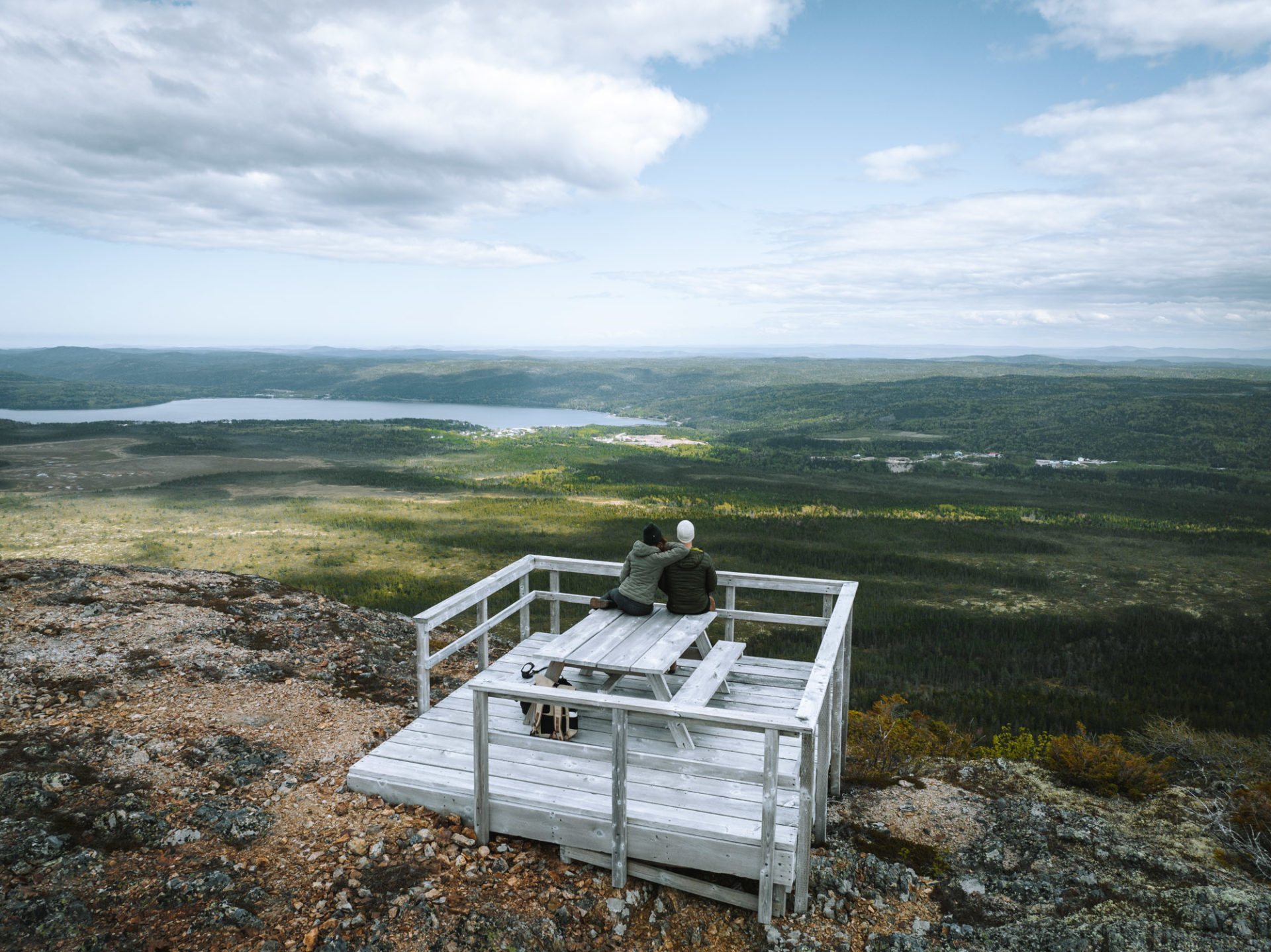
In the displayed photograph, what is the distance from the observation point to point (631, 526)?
54.3 metres

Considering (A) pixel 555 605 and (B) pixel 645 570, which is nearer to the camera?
(B) pixel 645 570

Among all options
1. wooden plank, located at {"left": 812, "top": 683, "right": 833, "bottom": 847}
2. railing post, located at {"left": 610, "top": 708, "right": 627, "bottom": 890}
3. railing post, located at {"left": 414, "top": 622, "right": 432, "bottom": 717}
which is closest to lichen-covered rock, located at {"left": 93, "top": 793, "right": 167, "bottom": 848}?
railing post, located at {"left": 414, "top": 622, "right": 432, "bottom": 717}

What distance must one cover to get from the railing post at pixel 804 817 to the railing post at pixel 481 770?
2.22 meters

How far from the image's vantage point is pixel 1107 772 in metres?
7.97

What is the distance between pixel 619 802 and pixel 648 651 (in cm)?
170

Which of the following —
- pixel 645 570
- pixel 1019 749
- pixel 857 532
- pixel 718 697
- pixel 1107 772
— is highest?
pixel 645 570

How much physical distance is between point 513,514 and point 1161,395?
142991 millimetres

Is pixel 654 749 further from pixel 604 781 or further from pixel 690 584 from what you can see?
pixel 690 584

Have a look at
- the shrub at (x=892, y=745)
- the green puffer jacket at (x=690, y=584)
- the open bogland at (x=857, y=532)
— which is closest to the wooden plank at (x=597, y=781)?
the green puffer jacket at (x=690, y=584)

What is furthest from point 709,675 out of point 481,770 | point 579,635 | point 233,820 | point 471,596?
point 233,820

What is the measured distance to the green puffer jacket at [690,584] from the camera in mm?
7461

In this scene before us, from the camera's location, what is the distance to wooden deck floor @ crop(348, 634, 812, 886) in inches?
195

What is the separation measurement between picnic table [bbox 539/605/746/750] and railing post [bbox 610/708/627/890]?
0.71 m

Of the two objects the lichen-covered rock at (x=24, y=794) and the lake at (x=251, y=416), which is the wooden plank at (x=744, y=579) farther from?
the lake at (x=251, y=416)
